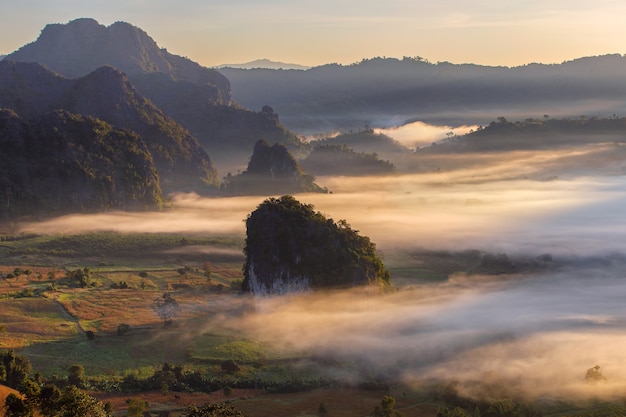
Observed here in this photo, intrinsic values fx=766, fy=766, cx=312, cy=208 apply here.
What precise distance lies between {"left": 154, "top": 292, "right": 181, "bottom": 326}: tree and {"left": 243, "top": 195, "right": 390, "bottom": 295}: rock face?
38.1ft

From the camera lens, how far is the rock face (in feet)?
342

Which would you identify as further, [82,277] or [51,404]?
[82,277]

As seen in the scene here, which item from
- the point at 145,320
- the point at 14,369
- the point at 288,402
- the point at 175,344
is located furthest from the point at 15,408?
the point at 145,320

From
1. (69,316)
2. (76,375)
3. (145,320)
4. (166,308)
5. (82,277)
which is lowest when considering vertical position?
(76,375)

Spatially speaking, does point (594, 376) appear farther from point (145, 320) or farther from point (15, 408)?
point (15, 408)

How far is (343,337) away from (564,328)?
31.7 metres

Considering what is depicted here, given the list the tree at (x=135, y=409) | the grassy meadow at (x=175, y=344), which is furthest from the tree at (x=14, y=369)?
the tree at (x=135, y=409)

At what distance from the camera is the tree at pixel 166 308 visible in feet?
344

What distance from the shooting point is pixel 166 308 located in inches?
4345

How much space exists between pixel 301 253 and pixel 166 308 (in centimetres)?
2169

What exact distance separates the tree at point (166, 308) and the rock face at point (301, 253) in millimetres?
11605

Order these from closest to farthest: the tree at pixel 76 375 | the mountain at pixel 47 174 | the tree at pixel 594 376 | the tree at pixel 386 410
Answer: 1. the tree at pixel 386 410
2. the tree at pixel 76 375
3. the tree at pixel 594 376
4. the mountain at pixel 47 174

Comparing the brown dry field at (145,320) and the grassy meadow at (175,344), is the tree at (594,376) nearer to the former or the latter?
the grassy meadow at (175,344)

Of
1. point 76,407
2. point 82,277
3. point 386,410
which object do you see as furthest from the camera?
point 82,277
